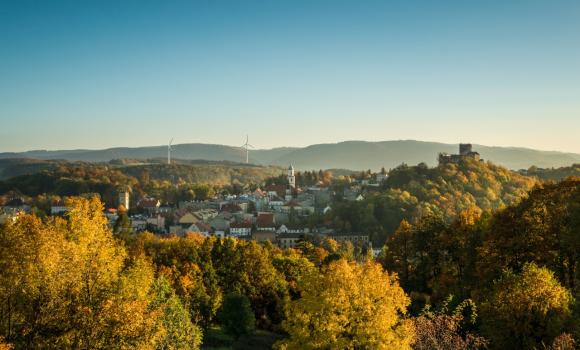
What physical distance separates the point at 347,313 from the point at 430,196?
86.8 m

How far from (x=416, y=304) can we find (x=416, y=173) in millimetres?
86370

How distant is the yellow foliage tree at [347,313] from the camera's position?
1942cm

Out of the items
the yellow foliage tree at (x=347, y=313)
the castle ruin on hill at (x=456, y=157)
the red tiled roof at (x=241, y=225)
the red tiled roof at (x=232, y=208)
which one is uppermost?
the castle ruin on hill at (x=456, y=157)

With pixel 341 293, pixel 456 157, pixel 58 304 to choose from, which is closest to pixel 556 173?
pixel 456 157

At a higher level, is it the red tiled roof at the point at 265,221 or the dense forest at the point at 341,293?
the dense forest at the point at 341,293

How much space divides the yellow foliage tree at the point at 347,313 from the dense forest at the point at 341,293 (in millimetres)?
47

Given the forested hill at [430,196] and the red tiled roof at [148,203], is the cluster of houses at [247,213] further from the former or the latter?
the forested hill at [430,196]

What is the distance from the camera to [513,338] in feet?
65.7

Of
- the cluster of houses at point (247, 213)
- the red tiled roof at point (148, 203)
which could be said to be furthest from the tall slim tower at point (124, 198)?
the red tiled roof at point (148, 203)

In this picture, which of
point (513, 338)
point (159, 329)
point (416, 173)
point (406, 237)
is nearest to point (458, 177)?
point (416, 173)

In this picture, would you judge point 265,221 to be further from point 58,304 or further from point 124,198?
point 58,304

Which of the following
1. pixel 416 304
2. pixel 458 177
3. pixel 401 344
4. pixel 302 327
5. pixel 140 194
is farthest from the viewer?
pixel 140 194

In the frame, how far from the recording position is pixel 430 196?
340ft

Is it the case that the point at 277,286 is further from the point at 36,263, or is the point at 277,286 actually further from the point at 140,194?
the point at 140,194
